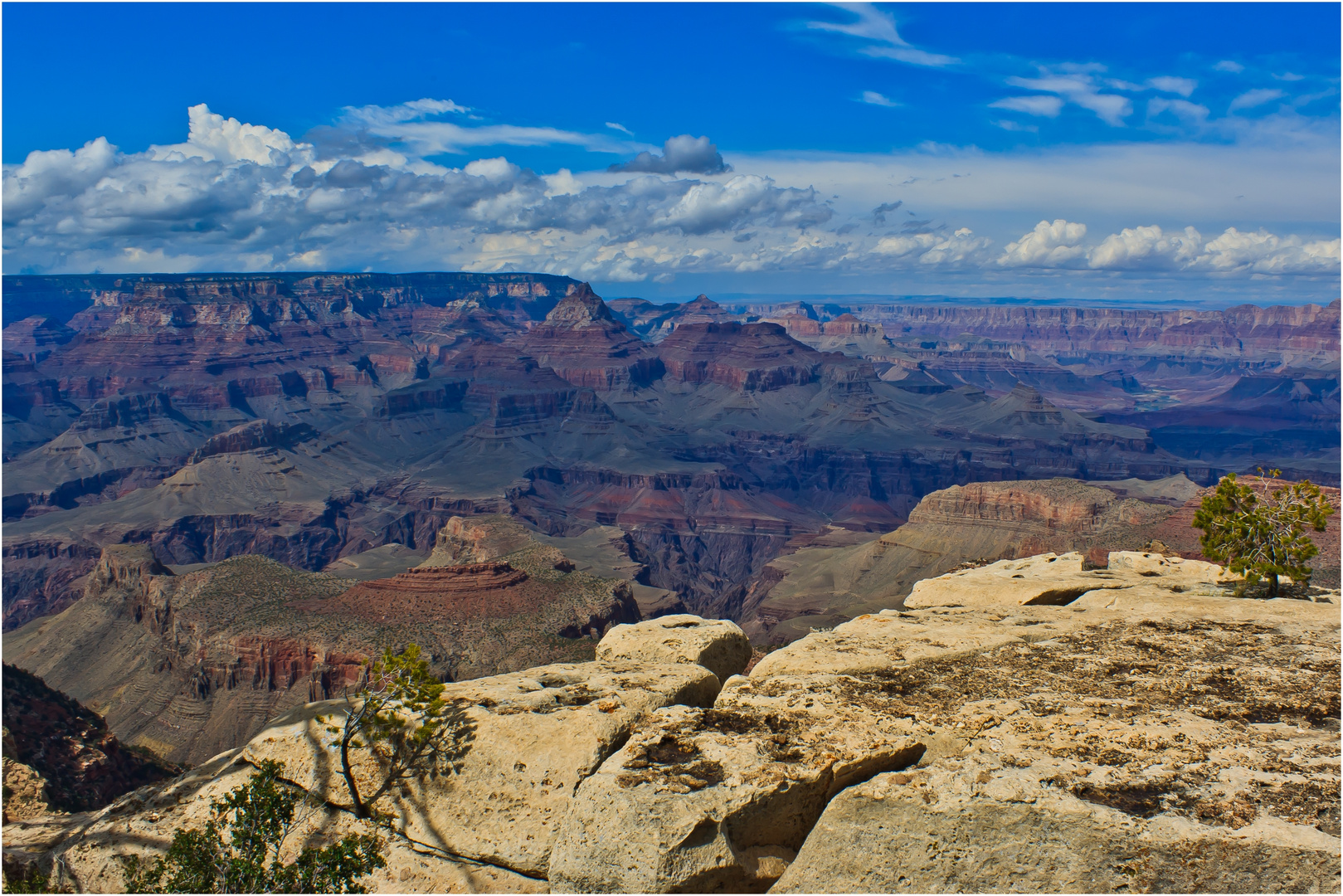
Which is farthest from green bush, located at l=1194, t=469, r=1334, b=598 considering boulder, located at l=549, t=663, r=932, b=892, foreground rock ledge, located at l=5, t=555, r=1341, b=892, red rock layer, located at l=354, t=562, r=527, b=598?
red rock layer, located at l=354, t=562, r=527, b=598

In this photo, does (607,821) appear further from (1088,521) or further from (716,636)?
(1088,521)

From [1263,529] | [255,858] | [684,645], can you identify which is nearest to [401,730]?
[255,858]

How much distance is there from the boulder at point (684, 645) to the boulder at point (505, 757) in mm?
2842

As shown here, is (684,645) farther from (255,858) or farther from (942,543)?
(942,543)

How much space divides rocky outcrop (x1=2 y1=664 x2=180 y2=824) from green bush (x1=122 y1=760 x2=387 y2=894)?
20523mm

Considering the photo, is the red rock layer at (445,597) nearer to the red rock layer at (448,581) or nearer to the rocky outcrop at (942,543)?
the red rock layer at (448,581)

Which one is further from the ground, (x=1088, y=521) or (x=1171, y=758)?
(x=1171, y=758)

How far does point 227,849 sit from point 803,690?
12268 millimetres

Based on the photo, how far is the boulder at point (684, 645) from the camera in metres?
24.2

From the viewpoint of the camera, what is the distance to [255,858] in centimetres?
1655

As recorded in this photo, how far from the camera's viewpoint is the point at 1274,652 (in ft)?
65.1

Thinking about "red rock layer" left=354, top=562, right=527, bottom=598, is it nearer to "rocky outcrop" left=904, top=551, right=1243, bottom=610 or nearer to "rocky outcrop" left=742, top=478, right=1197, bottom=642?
"rocky outcrop" left=742, top=478, right=1197, bottom=642

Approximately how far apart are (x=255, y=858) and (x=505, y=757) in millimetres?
5066

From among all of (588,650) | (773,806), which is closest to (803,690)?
(773,806)
